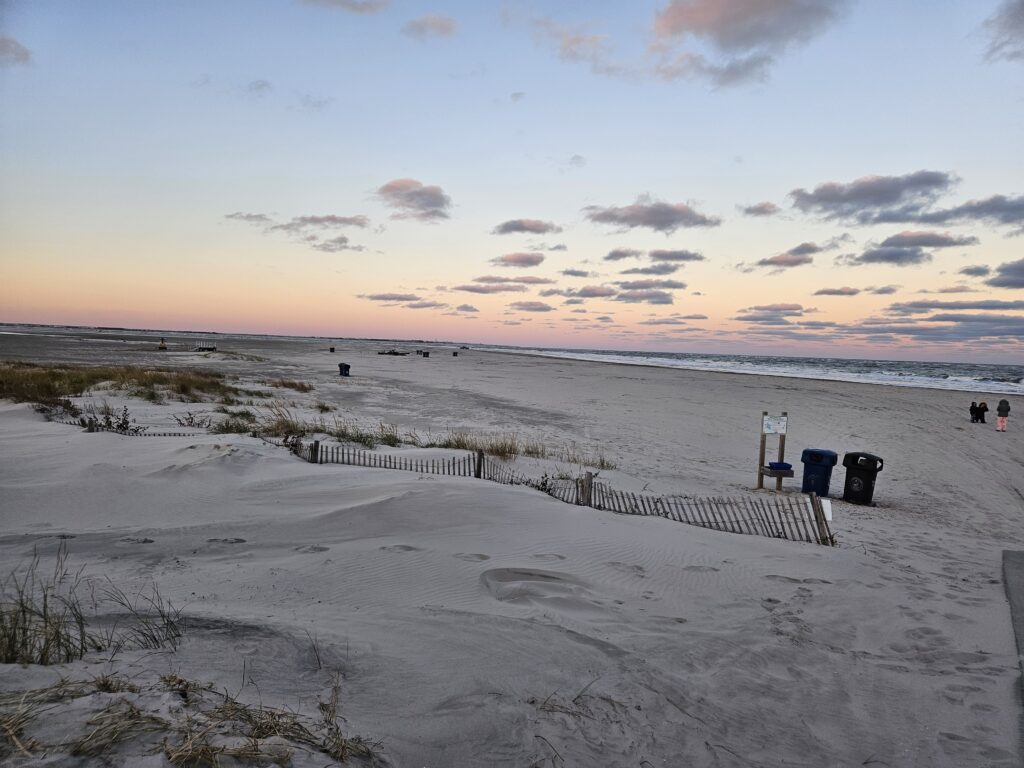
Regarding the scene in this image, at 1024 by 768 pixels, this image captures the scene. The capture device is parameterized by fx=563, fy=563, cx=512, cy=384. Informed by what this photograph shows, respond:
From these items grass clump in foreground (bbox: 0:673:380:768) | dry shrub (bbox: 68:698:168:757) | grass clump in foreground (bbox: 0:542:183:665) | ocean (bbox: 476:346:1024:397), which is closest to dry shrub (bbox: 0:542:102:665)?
grass clump in foreground (bbox: 0:542:183:665)

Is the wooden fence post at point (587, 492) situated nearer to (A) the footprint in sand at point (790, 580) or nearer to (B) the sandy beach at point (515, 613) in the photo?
(B) the sandy beach at point (515, 613)

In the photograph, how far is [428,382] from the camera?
36312mm

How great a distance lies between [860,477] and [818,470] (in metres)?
0.72

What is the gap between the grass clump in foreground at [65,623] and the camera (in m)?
2.92

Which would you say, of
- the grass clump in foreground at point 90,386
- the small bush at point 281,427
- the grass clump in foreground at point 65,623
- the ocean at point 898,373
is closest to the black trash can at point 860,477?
the grass clump in foreground at point 65,623

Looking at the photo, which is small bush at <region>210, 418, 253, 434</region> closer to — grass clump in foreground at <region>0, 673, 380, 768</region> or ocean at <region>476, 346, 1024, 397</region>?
grass clump in foreground at <region>0, 673, 380, 768</region>

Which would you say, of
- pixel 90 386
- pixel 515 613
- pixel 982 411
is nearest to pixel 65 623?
pixel 515 613

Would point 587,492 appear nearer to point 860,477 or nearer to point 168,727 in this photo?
point 860,477

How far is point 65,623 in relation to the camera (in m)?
3.36

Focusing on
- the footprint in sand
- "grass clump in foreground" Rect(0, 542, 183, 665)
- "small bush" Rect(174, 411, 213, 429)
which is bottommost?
the footprint in sand

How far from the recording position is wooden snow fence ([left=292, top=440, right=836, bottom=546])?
25.9ft

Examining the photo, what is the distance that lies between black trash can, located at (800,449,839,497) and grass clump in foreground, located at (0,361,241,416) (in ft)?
55.0

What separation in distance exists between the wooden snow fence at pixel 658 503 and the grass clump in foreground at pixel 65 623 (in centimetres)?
532

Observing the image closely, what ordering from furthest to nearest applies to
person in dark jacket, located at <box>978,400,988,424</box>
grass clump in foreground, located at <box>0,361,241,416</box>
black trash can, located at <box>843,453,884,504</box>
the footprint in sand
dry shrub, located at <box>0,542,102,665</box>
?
person in dark jacket, located at <box>978,400,988,424</box> < grass clump in foreground, located at <box>0,361,241,416</box> < black trash can, located at <box>843,453,884,504</box> < the footprint in sand < dry shrub, located at <box>0,542,102,665</box>
